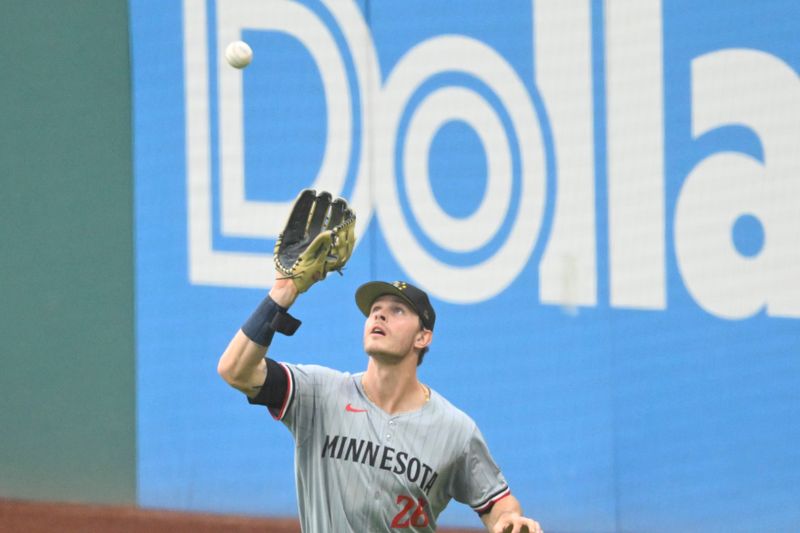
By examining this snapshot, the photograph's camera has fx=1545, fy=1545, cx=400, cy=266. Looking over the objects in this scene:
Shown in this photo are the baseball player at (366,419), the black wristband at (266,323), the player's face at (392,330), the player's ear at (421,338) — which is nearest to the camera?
the black wristband at (266,323)

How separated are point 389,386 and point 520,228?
2641mm

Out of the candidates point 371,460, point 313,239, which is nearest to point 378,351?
point 371,460

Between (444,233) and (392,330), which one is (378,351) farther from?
(444,233)

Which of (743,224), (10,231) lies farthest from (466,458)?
(10,231)

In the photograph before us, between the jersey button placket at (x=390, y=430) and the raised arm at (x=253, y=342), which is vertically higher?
the raised arm at (x=253, y=342)

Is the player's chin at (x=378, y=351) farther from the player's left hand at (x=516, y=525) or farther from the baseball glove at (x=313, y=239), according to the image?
the player's left hand at (x=516, y=525)

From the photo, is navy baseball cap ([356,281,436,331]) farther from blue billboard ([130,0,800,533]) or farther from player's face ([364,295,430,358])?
blue billboard ([130,0,800,533])

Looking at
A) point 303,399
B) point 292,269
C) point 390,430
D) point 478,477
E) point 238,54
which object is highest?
point 238,54

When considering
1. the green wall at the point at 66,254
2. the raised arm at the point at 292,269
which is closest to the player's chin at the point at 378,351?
the raised arm at the point at 292,269

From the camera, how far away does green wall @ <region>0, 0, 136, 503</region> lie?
9016 millimetres

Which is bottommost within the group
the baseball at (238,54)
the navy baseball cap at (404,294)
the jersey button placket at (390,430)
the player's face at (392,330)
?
the jersey button placket at (390,430)

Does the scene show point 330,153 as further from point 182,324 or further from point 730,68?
point 730,68

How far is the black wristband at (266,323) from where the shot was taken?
196 inches

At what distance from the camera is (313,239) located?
16.8 ft
